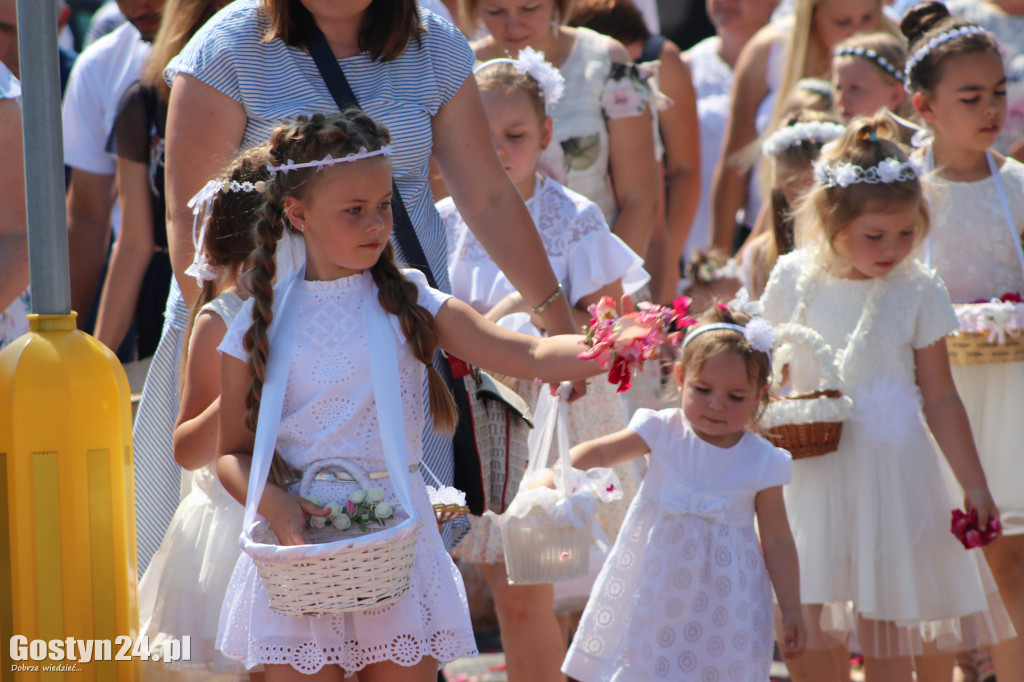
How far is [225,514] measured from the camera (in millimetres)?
3170

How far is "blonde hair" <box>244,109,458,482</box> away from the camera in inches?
108

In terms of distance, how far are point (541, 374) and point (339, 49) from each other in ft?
3.56

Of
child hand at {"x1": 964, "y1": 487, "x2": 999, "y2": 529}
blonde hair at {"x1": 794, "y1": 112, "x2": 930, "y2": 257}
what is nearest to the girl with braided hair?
blonde hair at {"x1": 794, "y1": 112, "x2": 930, "y2": 257}

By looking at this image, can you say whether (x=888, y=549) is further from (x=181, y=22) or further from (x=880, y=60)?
(x=181, y=22)

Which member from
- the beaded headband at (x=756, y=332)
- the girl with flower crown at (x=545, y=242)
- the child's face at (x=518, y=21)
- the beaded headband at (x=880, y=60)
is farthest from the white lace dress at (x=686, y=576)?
the beaded headband at (x=880, y=60)

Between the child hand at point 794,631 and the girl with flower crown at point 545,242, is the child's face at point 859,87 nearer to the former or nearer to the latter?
the girl with flower crown at point 545,242

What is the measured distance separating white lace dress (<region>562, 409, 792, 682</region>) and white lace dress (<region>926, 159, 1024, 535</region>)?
45.5 inches

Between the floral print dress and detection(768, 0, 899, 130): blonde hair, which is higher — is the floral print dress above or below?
below

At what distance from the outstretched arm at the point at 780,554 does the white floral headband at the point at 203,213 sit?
1.75 metres

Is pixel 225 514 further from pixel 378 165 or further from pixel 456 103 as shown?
pixel 456 103

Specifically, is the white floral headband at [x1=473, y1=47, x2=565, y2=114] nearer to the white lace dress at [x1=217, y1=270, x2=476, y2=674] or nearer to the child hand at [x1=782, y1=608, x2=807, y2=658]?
the white lace dress at [x1=217, y1=270, x2=476, y2=674]

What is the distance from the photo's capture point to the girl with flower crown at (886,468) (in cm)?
395

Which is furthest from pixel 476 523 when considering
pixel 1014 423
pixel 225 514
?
pixel 1014 423

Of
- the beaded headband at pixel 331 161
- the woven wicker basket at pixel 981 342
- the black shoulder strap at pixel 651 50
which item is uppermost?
the black shoulder strap at pixel 651 50
